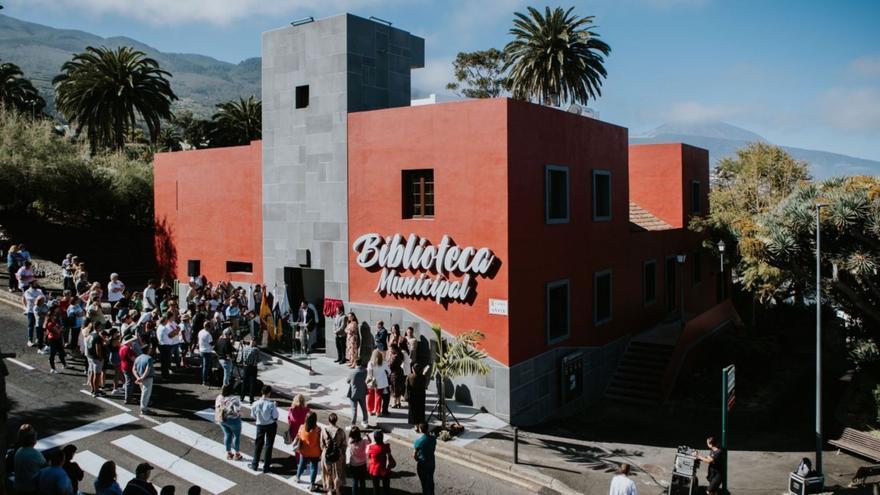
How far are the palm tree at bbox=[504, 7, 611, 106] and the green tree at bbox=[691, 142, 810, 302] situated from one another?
11442 mm

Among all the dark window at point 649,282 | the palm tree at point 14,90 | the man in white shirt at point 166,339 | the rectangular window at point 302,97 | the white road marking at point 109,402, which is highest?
the palm tree at point 14,90

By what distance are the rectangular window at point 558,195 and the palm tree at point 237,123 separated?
36.4 meters

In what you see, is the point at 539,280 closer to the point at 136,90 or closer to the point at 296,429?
the point at 296,429

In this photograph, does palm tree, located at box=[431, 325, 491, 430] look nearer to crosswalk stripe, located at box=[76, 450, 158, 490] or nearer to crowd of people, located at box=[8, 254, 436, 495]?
crowd of people, located at box=[8, 254, 436, 495]

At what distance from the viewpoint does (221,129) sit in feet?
180

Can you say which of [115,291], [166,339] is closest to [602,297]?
[166,339]

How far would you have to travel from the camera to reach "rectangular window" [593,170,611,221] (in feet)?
86.8

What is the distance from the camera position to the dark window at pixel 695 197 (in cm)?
3653

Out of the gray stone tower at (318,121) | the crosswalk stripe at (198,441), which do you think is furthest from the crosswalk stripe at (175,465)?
the gray stone tower at (318,121)

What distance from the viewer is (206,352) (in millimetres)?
20047

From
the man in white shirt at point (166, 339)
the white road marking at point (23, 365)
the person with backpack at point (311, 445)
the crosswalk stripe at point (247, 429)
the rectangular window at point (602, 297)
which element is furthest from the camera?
the rectangular window at point (602, 297)

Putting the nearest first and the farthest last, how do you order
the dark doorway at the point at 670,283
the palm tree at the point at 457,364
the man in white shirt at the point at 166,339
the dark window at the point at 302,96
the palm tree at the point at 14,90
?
the palm tree at the point at 457,364, the man in white shirt at the point at 166,339, the dark window at the point at 302,96, the dark doorway at the point at 670,283, the palm tree at the point at 14,90

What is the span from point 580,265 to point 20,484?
18.4 m

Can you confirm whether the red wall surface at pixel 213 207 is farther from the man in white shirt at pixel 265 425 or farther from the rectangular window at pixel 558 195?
the man in white shirt at pixel 265 425
